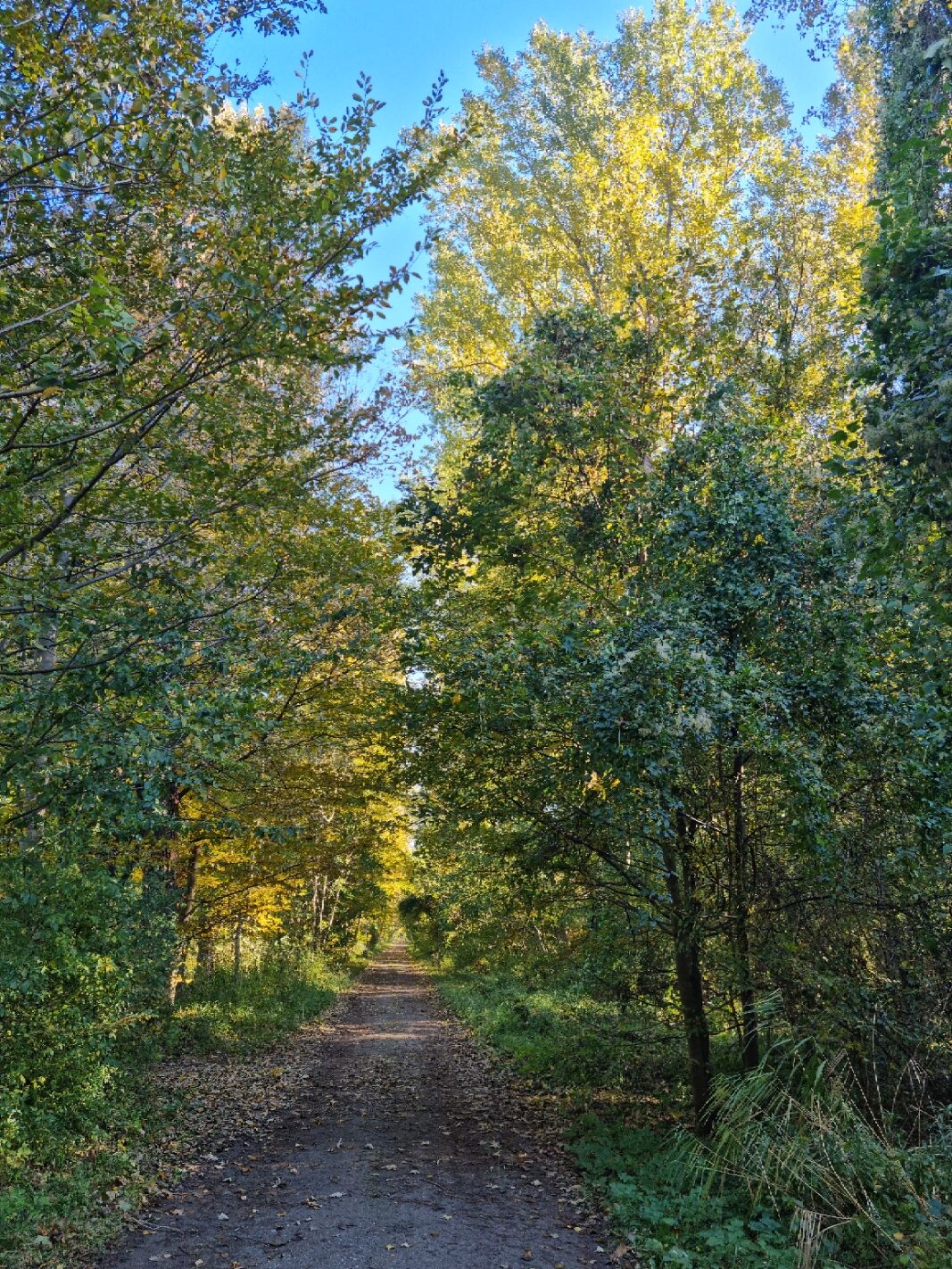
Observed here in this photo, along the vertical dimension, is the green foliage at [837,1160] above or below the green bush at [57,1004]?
below

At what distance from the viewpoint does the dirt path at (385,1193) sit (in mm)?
5203

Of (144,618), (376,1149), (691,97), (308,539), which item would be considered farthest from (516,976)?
(691,97)

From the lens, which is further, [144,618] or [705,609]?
[705,609]

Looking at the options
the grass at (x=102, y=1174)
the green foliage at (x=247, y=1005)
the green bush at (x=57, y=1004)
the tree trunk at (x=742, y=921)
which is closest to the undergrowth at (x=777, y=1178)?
the tree trunk at (x=742, y=921)

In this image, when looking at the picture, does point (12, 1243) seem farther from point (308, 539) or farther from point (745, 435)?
point (745, 435)

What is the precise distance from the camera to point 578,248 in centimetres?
1346

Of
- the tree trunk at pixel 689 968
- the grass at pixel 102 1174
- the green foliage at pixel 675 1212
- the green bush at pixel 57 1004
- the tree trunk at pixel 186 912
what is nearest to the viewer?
the green foliage at pixel 675 1212

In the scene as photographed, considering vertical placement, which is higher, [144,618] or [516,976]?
[144,618]

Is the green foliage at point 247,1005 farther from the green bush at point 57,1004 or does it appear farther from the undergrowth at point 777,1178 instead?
the undergrowth at point 777,1178

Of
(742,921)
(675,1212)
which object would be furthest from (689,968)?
(675,1212)

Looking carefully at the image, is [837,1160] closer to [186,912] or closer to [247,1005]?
[186,912]

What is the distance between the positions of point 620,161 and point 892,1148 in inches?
536

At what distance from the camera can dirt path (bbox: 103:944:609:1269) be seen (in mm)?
5203

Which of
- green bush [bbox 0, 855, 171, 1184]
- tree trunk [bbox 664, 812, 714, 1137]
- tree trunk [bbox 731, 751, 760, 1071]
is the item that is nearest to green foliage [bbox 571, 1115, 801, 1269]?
tree trunk [bbox 664, 812, 714, 1137]
